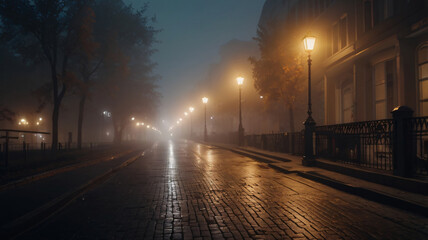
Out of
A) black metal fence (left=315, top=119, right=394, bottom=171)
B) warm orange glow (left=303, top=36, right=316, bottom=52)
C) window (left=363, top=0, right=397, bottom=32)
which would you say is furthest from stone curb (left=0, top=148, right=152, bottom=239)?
window (left=363, top=0, right=397, bottom=32)

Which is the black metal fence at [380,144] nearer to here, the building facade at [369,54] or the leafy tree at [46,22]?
the building facade at [369,54]

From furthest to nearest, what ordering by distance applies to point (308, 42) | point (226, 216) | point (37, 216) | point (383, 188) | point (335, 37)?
point (335, 37), point (308, 42), point (383, 188), point (226, 216), point (37, 216)

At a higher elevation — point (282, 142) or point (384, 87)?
point (384, 87)

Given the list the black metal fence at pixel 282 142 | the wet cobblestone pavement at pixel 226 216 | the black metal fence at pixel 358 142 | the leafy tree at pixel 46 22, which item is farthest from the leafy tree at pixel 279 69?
the wet cobblestone pavement at pixel 226 216

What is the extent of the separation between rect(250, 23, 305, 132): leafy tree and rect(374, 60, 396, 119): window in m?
7.26

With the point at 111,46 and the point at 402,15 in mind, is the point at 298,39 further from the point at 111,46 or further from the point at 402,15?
the point at 111,46

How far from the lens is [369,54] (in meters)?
15.7

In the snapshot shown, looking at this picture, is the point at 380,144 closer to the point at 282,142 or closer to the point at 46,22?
the point at 282,142

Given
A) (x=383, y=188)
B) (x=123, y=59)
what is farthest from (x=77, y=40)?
(x=383, y=188)

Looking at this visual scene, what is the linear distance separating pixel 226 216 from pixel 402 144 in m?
5.24

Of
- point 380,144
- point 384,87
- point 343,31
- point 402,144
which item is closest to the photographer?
point 402,144

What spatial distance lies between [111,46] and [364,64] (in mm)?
18265

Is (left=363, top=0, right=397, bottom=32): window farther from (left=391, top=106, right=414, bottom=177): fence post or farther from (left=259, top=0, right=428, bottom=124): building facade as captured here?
(left=391, top=106, right=414, bottom=177): fence post

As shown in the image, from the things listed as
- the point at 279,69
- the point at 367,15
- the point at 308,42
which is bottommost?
the point at 308,42
